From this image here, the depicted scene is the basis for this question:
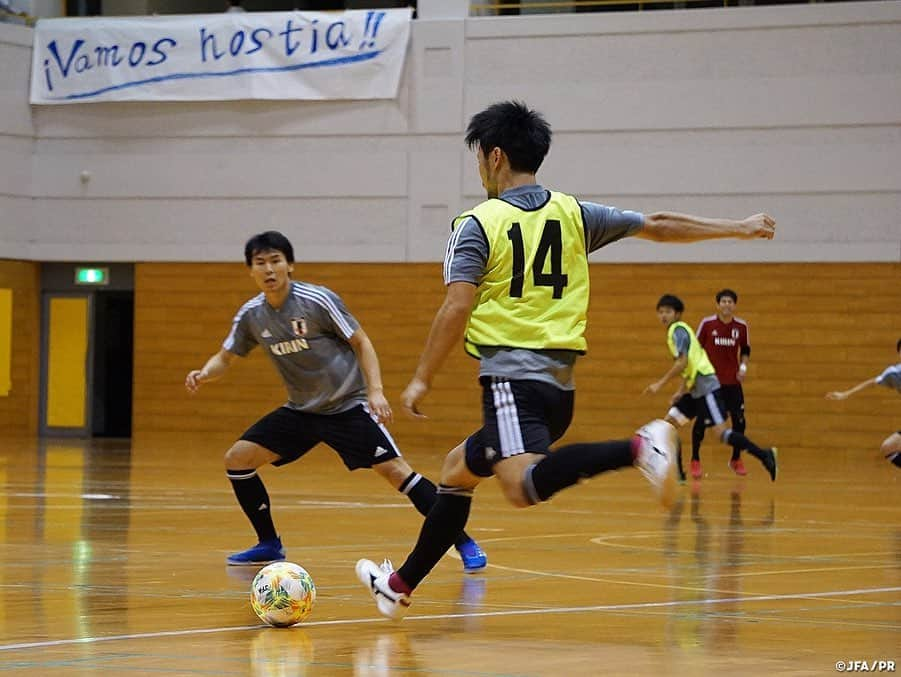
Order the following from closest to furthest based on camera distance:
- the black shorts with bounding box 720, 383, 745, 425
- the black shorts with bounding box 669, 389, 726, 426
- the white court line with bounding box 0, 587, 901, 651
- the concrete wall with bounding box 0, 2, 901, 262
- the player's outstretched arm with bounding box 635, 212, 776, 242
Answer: the white court line with bounding box 0, 587, 901, 651 < the player's outstretched arm with bounding box 635, 212, 776, 242 < the black shorts with bounding box 669, 389, 726, 426 < the black shorts with bounding box 720, 383, 745, 425 < the concrete wall with bounding box 0, 2, 901, 262

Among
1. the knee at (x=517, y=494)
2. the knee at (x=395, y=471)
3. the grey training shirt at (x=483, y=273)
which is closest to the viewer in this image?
the knee at (x=517, y=494)

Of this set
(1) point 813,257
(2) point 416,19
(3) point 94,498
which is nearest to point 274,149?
(2) point 416,19

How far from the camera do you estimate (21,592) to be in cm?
633

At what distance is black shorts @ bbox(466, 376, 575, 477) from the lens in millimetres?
5230

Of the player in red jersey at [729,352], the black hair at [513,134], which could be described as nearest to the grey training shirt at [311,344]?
the black hair at [513,134]

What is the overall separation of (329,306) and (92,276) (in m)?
18.3

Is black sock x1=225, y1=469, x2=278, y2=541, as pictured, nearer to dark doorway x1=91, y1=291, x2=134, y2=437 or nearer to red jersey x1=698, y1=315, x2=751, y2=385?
red jersey x1=698, y1=315, x2=751, y2=385

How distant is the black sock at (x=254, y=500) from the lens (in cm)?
791

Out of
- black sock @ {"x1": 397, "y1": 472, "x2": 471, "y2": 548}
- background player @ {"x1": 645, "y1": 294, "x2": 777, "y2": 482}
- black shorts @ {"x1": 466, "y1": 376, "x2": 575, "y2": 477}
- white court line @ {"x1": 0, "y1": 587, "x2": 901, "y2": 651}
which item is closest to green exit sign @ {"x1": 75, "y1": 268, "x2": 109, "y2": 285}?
background player @ {"x1": 645, "y1": 294, "x2": 777, "y2": 482}

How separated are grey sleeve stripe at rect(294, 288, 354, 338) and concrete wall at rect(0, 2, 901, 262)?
15.0 meters

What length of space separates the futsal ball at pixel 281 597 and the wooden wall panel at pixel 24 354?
20.6 meters

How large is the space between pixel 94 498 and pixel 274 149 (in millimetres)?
12635

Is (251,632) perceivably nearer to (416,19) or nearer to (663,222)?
(663,222)

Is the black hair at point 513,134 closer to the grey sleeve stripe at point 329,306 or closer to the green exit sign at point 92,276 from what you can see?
the grey sleeve stripe at point 329,306
